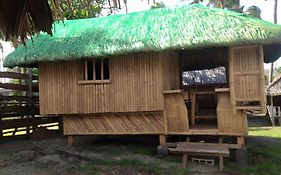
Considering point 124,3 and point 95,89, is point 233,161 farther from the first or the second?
point 124,3

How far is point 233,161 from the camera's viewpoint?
37.1ft

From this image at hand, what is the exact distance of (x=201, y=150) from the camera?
1072 centimetres

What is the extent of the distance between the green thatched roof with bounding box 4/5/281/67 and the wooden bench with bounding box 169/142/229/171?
2925 mm

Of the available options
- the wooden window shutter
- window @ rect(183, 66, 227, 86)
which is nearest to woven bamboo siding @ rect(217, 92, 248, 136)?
the wooden window shutter

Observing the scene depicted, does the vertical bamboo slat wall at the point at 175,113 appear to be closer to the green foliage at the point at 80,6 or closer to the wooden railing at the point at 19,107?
the green foliage at the point at 80,6

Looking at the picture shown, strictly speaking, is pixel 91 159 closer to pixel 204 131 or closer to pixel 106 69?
pixel 106 69

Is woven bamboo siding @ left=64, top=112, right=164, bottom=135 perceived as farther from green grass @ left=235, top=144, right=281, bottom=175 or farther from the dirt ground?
green grass @ left=235, top=144, right=281, bottom=175

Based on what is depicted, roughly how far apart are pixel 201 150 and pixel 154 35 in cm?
367

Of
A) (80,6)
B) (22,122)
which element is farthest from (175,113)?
(80,6)

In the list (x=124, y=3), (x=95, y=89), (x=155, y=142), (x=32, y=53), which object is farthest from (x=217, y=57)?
(x=124, y=3)

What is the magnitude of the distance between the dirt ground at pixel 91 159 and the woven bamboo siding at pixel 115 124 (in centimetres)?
60

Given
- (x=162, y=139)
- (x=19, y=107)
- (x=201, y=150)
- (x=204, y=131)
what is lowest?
(x=201, y=150)

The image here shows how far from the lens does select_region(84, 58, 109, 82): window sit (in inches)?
484

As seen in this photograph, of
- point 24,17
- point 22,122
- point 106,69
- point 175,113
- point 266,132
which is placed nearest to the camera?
point 24,17
